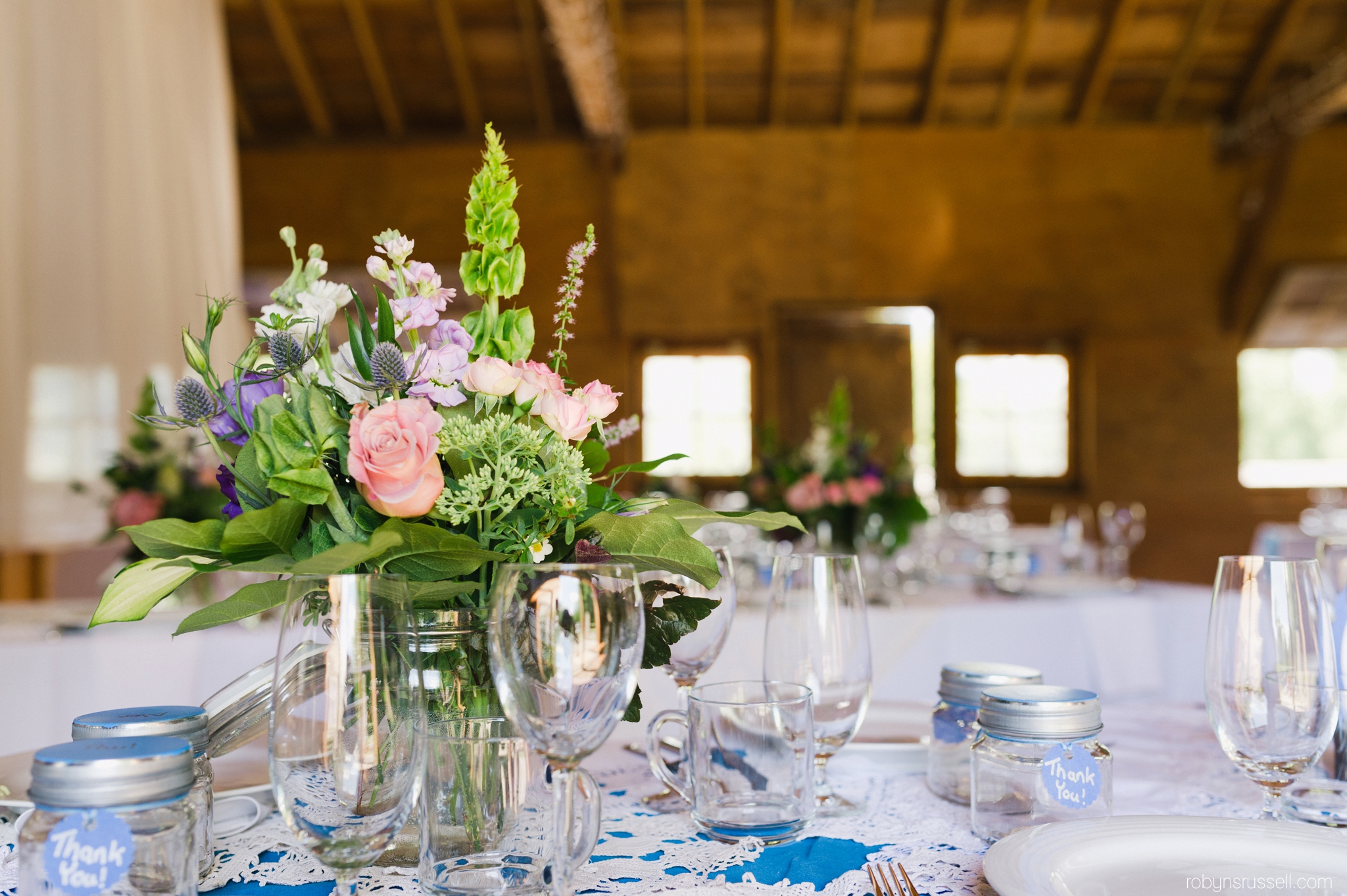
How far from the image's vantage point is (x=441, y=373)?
82cm

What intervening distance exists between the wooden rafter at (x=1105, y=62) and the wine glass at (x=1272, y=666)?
290 inches

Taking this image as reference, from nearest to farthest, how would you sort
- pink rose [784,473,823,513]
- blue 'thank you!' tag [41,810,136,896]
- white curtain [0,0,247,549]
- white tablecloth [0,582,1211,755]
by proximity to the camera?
blue 'thank you!' tag [41,810,136,896] < white tablecloth [0,582,1211,755] < pink rose [784,473,823,513] < white curtain [0,0,247,549]

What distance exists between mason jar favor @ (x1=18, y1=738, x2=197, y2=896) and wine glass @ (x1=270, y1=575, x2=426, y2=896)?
0.22 feet

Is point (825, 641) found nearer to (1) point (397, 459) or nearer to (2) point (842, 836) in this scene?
(2) point (842, 836)

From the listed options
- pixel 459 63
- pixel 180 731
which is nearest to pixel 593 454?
pixel 180 731

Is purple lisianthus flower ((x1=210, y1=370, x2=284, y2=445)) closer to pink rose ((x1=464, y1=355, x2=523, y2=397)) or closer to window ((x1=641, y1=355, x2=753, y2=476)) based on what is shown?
pink rose ((x1=464, y1=355, x2=523, y2=397))

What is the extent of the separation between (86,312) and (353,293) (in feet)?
10.2

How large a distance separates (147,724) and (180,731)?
0.07 ft

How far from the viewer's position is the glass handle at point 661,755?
3.03ft

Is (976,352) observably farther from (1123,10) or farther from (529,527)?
(529,527)

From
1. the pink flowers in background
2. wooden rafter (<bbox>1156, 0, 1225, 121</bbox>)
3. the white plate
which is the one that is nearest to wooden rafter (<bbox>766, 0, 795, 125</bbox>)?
wooden rafter (<bbox>1156, 0, 1225, 121</bbox>)

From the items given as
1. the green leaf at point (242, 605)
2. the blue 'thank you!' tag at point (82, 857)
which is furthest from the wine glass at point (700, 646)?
the blue 'thank you!' tag at point (82, 857)

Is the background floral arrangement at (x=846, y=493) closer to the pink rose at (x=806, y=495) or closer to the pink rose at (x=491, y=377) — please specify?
the pink rose at (x=806, y=495)

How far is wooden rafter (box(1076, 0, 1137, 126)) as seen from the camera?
727cm
